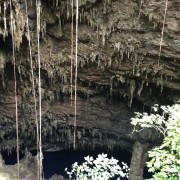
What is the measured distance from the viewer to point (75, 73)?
24.2 ft

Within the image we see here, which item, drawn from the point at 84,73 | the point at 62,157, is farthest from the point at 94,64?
the point at 62,157

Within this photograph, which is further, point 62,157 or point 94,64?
point 62,157

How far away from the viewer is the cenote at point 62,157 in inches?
371

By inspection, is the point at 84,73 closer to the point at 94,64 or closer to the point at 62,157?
the point at 94,64

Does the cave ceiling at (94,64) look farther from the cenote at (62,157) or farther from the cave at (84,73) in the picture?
the cenote at (62,157)

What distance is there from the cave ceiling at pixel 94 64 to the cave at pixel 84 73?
19 millimetres

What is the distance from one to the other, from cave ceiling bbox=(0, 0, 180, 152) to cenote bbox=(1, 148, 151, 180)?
0.54 meters

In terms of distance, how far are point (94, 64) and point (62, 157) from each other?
3.93 m

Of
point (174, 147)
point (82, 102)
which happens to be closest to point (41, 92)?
point (82, 102)

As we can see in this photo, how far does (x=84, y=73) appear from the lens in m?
7.43

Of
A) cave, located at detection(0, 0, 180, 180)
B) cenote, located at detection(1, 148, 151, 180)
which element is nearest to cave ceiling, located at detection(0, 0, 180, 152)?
cave, located at detection(0, 0, 180, 180)

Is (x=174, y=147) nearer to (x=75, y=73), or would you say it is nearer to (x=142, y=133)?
(x=75, y=73)

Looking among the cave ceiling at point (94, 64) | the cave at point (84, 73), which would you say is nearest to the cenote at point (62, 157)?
the cave at point (84, 73)

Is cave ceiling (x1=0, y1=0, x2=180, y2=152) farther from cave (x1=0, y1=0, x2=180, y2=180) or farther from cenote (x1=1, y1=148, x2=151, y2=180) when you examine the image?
cenote (x1=1, y1=148, x2=151, y2=180)
